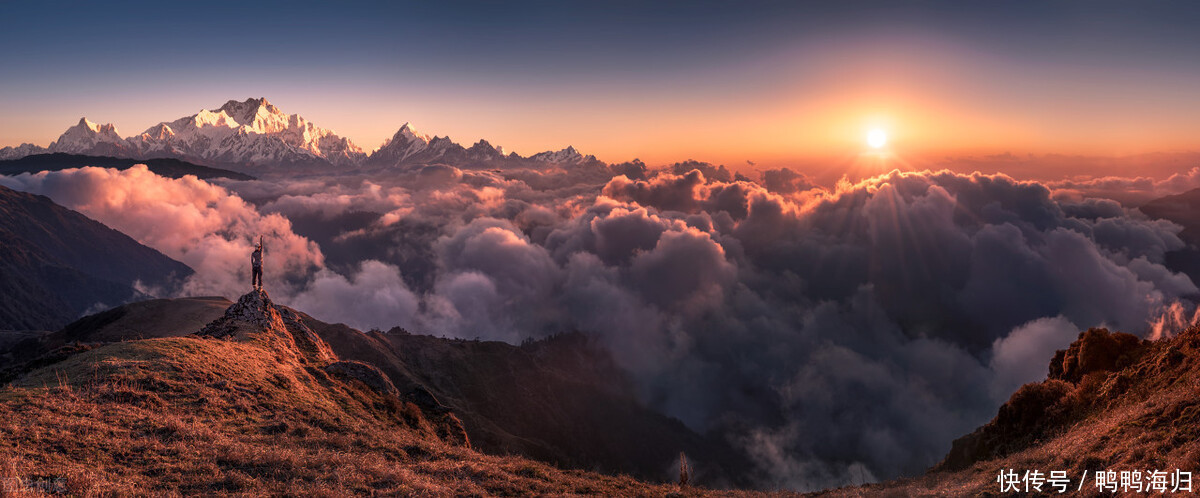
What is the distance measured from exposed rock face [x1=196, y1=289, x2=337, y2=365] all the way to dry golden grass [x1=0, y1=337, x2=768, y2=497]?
8.92 meters

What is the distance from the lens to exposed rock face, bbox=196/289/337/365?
4050cm

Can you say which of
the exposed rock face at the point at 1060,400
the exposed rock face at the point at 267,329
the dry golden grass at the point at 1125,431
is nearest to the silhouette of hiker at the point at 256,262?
the exposed rock face at the point at 267,329

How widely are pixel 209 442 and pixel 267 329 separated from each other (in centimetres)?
2755

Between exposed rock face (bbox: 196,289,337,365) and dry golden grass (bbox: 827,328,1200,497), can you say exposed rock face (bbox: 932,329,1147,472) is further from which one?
exposed rock face (bbox: 196,289,337,365)

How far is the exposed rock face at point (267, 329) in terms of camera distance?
133 ft

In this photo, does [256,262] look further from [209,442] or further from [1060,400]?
[1060,400]

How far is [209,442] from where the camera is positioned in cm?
1895

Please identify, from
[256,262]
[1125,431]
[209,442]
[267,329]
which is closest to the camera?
[1125,431]

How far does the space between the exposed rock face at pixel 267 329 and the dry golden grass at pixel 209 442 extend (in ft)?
29.3

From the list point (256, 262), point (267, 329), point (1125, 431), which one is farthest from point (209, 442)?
point (1125, 431)

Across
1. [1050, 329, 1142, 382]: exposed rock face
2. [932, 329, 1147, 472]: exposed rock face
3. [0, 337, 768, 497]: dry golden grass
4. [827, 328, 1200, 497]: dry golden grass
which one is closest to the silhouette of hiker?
[0, 337, 768, 497]: dry golden grass

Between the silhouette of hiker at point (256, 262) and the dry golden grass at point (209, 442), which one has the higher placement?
the silhouette of hiker at point (256, 262)

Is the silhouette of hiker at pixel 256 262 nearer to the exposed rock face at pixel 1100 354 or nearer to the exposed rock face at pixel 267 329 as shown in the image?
the exposed rock face at pixel 267 329

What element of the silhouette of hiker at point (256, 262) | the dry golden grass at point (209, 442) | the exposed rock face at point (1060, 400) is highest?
the silhouette of hiker at point (256, 262)
